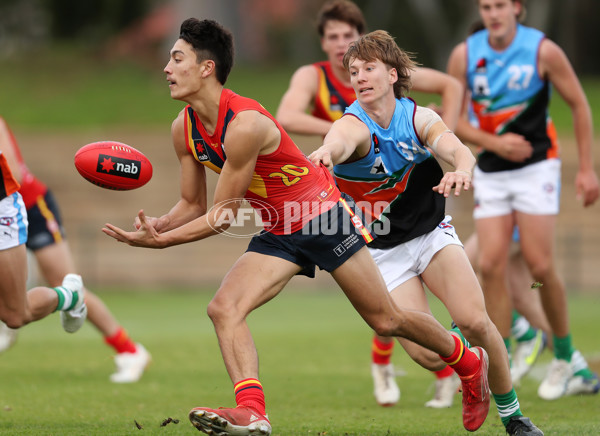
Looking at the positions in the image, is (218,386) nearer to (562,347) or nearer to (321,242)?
(562,347)

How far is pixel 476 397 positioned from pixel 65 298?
319cm

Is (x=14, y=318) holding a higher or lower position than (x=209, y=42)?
lower

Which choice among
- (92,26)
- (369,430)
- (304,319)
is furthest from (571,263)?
(92,26)

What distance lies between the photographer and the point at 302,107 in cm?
741

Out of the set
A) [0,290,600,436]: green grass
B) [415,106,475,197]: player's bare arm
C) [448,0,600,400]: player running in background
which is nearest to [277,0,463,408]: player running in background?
[0,290,600,436]: green grass

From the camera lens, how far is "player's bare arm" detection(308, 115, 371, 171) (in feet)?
15.9

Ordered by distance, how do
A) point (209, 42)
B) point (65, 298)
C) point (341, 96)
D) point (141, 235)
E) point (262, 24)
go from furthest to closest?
1. point (262, 24)
2. point (341, 96)
3. point (65, 298)
4. point (209, 42)
5. point (141, 235)

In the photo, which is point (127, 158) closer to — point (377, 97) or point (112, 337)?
point (377, 97)

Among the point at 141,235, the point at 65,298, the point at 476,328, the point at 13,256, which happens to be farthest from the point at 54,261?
the point at 476,328

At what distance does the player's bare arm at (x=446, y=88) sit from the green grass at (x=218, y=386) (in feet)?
7.22

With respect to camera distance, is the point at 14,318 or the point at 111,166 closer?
the point at 111,166

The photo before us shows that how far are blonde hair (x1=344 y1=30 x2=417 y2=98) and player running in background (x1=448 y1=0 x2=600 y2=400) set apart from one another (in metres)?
2.08

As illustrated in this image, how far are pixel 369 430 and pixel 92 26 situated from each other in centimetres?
2775

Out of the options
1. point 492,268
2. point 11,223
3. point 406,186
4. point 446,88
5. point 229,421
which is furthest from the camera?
point 492,268
